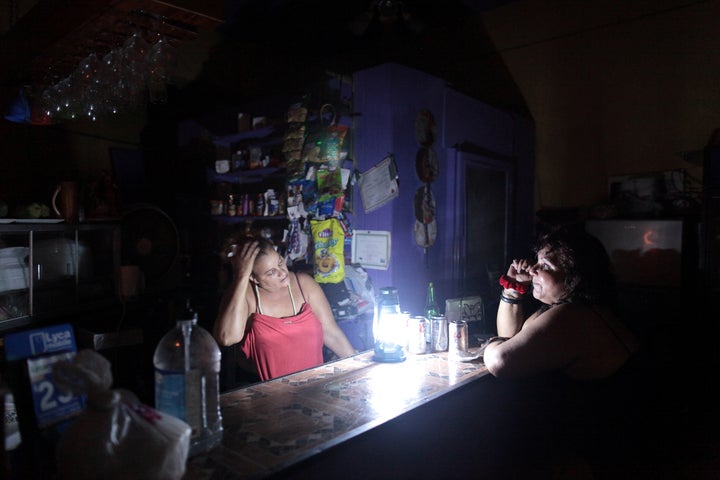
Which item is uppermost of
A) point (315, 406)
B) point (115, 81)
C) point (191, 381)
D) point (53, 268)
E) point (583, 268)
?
point (115, 81)

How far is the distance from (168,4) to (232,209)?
2919 mm

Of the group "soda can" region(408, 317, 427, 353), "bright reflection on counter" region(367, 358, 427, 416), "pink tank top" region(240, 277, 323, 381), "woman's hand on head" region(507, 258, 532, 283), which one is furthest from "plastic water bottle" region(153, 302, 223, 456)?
"woman's hand on head" region(507, 258, 532, 283)

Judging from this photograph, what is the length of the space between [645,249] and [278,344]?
10.2 feet

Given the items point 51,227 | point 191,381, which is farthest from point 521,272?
point 51,227

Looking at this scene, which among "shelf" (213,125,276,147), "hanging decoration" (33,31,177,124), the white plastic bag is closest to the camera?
the white plastic bag

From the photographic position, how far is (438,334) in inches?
96.0

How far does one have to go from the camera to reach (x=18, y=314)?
303cm

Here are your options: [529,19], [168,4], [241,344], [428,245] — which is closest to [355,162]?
[428,245]

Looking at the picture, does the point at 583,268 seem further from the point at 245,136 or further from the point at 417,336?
the point at 245,136

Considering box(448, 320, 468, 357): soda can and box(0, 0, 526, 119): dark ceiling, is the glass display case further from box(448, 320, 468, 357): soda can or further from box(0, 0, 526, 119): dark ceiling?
box(448, 320, 468, 357): soda can

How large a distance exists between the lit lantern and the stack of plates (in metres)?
2.37

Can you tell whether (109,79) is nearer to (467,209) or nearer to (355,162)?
(355,162)

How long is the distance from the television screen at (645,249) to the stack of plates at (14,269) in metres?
4.38

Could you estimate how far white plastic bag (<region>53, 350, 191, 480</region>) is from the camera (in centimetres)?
101
